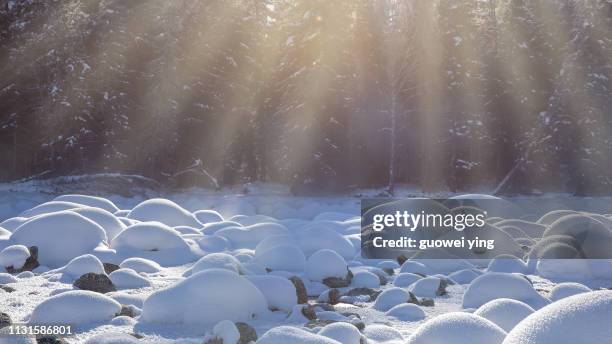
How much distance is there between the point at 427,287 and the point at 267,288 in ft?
6.03

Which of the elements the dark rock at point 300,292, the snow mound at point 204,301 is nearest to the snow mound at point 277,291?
the dark rock at point 300,292

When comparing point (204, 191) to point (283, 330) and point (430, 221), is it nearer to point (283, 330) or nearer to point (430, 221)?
point (430, 221)

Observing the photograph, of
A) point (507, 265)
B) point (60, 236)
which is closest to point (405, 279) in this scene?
point (507, 265)

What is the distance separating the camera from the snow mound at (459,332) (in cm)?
359

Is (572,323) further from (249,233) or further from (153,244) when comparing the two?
(249,233)

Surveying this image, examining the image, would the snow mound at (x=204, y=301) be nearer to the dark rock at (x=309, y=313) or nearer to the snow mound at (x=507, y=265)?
the dark rock at (x=309, y=313)

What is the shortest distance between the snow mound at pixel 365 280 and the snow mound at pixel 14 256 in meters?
3.86

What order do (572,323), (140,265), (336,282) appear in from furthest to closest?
(140,265) → (336,282) → (572,323)

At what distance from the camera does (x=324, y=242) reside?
9086 mm

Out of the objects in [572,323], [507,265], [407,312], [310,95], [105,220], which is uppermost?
[310,95]

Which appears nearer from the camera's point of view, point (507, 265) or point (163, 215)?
point (507, 265)

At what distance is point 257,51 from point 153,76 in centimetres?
342

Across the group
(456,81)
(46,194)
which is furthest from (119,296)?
(456,81)

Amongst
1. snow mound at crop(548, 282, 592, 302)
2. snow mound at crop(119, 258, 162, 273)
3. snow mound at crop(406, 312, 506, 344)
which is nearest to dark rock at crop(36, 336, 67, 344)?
snow mound at crop(406, 312, 506, 344)
